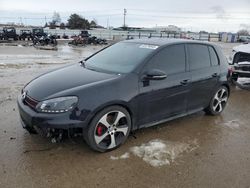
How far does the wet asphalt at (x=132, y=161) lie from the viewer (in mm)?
3244

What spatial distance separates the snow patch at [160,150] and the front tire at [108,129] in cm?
30

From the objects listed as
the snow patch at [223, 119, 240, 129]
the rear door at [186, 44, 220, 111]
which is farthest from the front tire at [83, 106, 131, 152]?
the snow patch at [223, 119, 240, 129]

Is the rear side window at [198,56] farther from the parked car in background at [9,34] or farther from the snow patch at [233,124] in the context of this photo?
the parked car in background at [9,34]

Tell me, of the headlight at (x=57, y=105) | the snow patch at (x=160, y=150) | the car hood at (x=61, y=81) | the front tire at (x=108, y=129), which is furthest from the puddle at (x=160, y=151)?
the car hood at (x=61, y=81)

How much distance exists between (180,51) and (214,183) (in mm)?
2364

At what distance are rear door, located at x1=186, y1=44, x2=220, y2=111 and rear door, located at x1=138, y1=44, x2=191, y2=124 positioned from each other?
0.18m

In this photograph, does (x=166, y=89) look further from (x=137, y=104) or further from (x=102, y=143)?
(x=102, y=143)

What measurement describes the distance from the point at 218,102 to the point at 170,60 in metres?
1.81

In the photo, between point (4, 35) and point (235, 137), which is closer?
point (235, 137)

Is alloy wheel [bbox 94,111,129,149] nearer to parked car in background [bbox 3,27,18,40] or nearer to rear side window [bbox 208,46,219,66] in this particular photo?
rear side window [bbox 208,46,219,66]

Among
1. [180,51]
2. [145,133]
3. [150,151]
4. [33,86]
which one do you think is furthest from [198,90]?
[33,86]

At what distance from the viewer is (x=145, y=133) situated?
4.62m

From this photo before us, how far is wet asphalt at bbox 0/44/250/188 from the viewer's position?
3244 millimetres

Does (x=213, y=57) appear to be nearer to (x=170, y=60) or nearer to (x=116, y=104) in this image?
(x=170, y=60)
